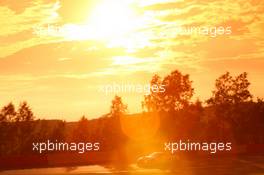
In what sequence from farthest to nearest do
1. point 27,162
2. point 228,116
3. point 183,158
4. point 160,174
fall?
point 228,116 < point 27,162 < point 183,158 < point 160,174

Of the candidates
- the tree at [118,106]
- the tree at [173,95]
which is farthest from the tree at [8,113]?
the tree at [173,95]

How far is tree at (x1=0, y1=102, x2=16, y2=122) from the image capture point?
6216 centimetres

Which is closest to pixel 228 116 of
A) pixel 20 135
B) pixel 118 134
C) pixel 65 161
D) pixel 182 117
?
pixel 182 117

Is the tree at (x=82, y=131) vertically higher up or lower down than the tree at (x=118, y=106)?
lower down

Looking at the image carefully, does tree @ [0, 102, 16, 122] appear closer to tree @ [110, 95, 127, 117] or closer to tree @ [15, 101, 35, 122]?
tree @ [15, 101, 35, 122]

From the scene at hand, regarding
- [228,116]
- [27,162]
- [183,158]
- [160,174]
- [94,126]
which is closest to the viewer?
[160,174]

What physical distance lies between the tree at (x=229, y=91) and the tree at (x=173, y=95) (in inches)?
125

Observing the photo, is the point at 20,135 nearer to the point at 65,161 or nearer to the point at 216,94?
the point at 65,161

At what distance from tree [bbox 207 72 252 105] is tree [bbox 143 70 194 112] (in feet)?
10.4

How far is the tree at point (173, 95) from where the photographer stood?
174 ft

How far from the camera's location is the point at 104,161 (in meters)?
46.5

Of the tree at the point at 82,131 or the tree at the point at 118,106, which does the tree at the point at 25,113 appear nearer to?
the tree at the point at 82,131

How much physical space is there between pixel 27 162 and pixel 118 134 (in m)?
12.4

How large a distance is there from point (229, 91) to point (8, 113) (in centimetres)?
2645
